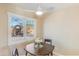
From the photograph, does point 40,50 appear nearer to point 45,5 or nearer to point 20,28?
point 20,28

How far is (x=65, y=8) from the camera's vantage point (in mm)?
1493

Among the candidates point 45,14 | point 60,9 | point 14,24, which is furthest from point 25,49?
point 60,9

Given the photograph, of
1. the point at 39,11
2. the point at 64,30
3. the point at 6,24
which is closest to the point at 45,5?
the point at 39,11

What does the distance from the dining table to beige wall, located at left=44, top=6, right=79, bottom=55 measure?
70 mm

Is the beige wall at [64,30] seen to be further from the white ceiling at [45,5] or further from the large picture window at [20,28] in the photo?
the large picture window at [20,28]

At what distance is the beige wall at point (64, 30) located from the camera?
1486 millimetres

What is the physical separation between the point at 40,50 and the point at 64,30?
1.20ft

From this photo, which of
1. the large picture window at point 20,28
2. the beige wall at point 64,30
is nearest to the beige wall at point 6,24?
the large picture window at point 20,28

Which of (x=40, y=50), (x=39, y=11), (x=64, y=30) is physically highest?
(x=39, y=11)

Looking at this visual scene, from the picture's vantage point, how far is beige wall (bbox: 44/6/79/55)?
4.88 ft

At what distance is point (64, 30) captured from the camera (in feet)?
5.00

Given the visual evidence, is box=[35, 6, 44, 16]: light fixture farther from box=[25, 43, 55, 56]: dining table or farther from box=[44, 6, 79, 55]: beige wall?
box=[25, 43, 55, 56]: dining table

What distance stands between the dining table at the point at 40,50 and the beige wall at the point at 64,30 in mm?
70

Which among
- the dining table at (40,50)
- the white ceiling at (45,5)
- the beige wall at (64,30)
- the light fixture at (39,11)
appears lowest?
the dining table at (40,50)
